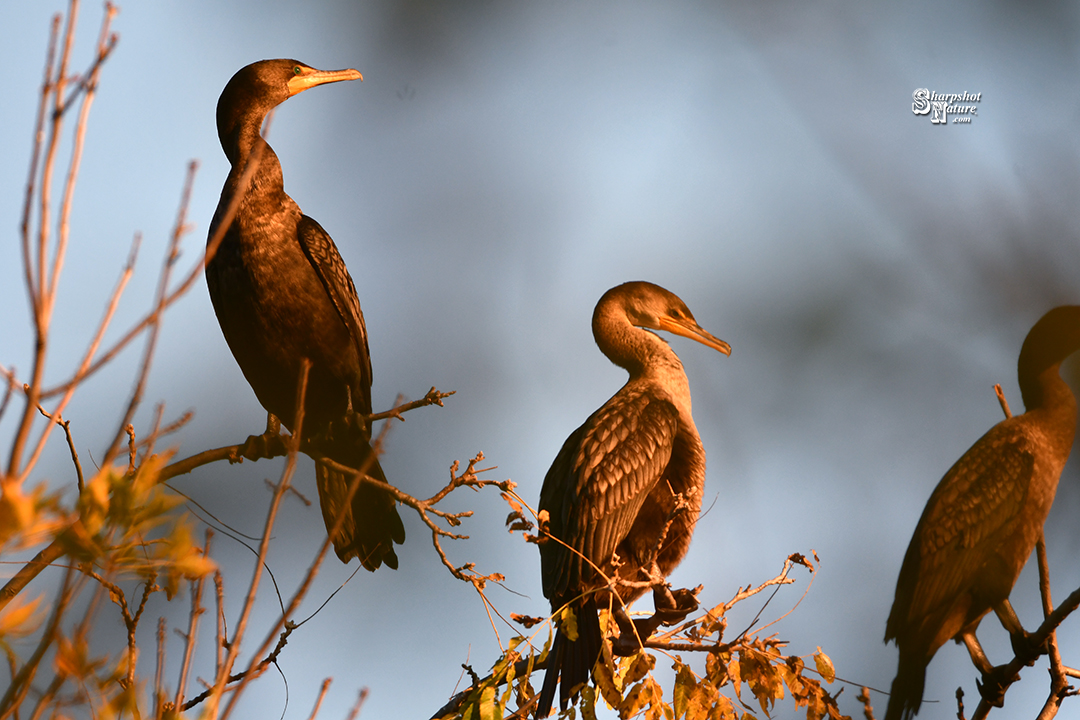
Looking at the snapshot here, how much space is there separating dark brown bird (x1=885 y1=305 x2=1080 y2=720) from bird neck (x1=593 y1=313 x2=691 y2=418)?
1348mm

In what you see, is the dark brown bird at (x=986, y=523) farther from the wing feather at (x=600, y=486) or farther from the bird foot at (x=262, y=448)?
the bird foot at (x=262, y=448)

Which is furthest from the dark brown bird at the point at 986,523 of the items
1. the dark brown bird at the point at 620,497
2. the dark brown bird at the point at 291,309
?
the dark brown bird at the point at 291,309

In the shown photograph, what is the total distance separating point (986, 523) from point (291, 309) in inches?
131

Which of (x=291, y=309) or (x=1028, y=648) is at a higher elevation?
(x=291, y=309)

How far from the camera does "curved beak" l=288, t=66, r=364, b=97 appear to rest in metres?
4.19

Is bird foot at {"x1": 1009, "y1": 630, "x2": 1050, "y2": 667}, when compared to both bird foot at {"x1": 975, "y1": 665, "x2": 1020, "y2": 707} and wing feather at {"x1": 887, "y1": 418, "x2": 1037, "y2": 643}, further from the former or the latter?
wing feather at {"x1": 887, "y1": 418, "x2": 1037, "y2": 643}

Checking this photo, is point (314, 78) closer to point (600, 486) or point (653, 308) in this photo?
point (653, 308)

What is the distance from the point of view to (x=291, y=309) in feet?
12.7

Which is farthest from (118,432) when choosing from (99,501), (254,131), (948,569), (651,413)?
(948,569)

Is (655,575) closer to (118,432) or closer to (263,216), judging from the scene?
(118,432)

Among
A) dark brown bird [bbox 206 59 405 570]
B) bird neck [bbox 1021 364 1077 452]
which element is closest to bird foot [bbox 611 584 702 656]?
dark brown bird [bbox 206 59 405 570]

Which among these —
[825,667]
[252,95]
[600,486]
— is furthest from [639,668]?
[252,95]

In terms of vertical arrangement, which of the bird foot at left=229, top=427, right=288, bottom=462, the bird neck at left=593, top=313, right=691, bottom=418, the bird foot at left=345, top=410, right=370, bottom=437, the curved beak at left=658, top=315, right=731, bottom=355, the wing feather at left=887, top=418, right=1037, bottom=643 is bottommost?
the wing feather at left=887, top=418, right=1037, bottom=643

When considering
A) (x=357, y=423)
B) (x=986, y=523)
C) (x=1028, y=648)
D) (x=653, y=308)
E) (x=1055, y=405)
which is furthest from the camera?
(x=653, y=308)
